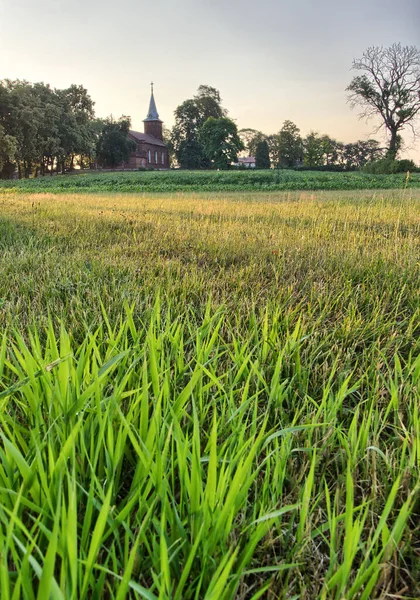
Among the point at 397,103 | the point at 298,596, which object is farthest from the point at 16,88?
the point at 298,596

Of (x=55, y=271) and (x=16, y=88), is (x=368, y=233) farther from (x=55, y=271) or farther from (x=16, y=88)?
(x=16, y=88)

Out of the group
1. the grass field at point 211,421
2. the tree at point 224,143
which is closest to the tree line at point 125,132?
the tree at point 224,143

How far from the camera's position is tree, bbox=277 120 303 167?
267 ft

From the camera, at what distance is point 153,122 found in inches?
3521

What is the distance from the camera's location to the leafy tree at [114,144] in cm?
6712

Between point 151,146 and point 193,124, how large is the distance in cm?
1005

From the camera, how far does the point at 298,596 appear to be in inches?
25.4

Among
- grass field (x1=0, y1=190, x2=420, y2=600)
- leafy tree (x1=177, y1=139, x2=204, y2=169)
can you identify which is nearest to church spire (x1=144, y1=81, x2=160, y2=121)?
leafy tree (x1=177, y1=139, x2=204, y2=169)

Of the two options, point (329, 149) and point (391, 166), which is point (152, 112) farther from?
point (391, 166)

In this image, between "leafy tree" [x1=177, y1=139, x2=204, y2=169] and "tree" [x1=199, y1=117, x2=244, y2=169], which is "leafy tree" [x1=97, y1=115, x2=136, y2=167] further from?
"tree" [x1=199, y1=117, x2=244, y2=169]

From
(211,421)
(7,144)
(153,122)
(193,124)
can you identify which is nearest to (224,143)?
(193,124)

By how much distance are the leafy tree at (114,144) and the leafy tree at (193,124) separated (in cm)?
1385

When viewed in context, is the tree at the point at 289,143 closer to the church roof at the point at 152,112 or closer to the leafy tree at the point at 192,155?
the leafy tree at the point at 192,155

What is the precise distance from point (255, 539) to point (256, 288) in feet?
5.72
